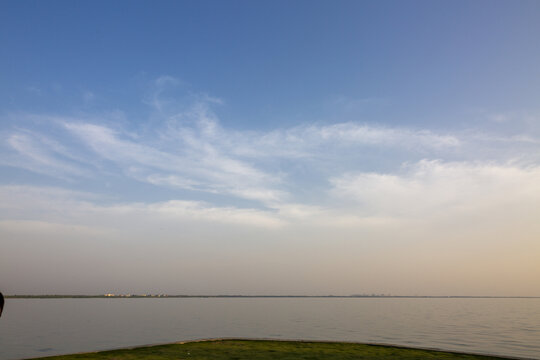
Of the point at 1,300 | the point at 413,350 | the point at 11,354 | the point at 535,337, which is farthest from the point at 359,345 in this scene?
the point at 535,337

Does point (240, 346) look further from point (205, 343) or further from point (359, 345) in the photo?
point (359, 345)

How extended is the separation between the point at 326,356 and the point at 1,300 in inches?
698

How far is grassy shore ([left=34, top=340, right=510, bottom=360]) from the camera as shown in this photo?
68.5ft

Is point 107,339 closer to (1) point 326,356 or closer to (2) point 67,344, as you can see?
(2) point 67,344

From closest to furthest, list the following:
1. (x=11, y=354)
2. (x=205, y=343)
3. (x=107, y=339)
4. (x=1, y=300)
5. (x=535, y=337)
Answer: (x=1, y=300)
(x=205, y=343)
(x=11, y=354)
(x=107, y=339)
(x=535, y=337)

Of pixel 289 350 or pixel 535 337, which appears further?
pixel 535 337

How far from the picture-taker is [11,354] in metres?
28.0

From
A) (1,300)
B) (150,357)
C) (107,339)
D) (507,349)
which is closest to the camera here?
(1,300)

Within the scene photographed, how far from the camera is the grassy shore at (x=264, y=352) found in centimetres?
2088

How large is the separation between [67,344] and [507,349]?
128ft

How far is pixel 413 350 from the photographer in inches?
973

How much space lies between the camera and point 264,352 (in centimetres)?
2252

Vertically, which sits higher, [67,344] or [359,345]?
[359,345]

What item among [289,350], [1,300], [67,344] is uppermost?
[1,300]
